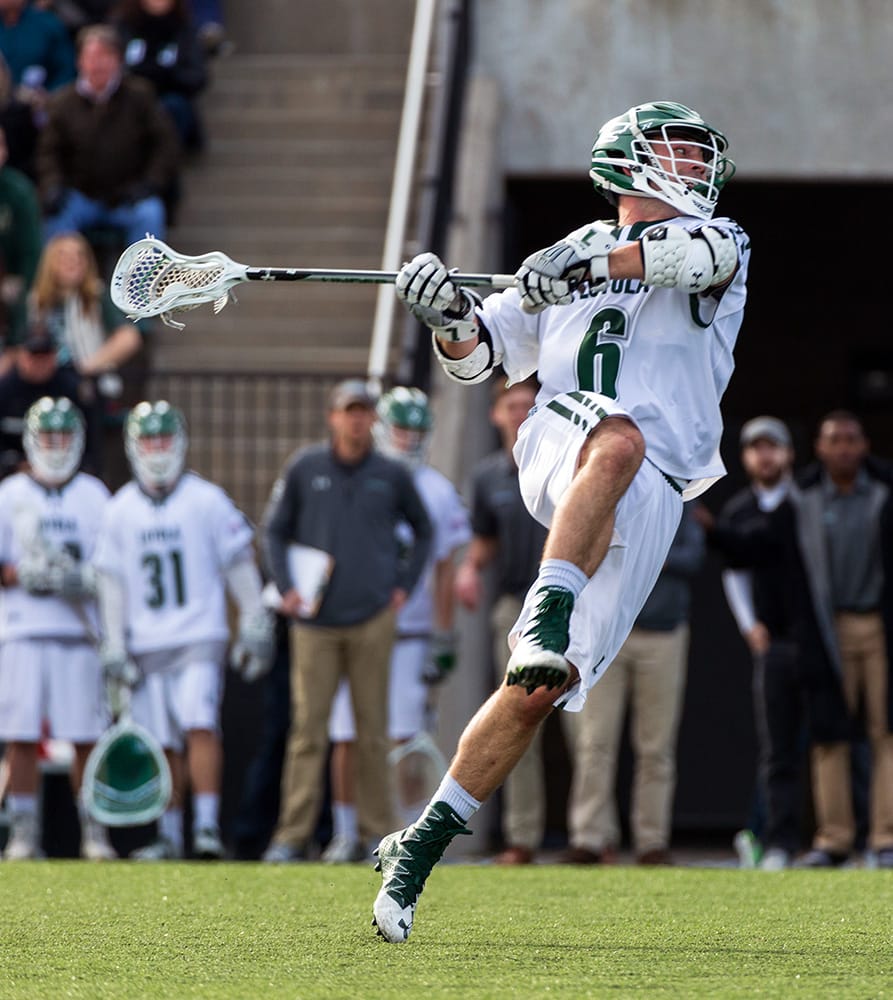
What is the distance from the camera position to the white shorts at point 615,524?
5.75 meters

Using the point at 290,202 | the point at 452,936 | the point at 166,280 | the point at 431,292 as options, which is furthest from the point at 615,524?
the point at 290,202

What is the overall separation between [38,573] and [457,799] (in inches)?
211

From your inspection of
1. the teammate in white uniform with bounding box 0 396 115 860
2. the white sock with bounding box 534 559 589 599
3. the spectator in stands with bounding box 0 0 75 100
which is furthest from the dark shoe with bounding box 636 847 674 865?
the spectator in stands with bounding box 0 0 75 100

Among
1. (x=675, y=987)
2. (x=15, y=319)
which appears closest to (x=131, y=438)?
(x=15, y=319)

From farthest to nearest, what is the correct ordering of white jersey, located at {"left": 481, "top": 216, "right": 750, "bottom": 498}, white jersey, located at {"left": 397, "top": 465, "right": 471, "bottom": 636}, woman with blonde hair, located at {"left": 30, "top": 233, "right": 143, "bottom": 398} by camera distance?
woman with blonde hair, located at {"left": 30, "top": 233, "right": 143, "bottom": 398} < white jersey, located at {"left": 397, "top": 465, "right": 471, "bottom": 636} < white jersey, located at {"left": 481, "top": 216, "right": 750, "bottom": 498}

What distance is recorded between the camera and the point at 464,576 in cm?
1114

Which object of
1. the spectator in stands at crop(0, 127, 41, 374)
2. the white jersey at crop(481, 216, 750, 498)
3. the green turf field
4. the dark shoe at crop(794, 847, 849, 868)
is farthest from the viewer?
the spectator in stands at crop(0, 127, 41, 374)

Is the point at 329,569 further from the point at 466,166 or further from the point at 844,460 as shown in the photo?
the point at 466,166

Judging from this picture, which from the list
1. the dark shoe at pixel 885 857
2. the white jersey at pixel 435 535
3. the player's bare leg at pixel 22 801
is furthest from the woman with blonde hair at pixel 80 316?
the dark shoe at pixel 885 857

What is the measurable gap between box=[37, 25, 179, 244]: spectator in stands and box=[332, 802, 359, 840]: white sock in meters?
4.20

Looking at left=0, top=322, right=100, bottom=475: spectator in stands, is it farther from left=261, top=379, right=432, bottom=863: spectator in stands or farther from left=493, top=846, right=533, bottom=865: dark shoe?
left=493, top=846, right=533, bottom=865: dark shoe

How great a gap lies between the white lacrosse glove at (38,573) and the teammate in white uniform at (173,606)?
0.94 ft

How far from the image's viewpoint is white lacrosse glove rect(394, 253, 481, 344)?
231 inches

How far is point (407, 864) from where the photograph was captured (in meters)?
5.67
